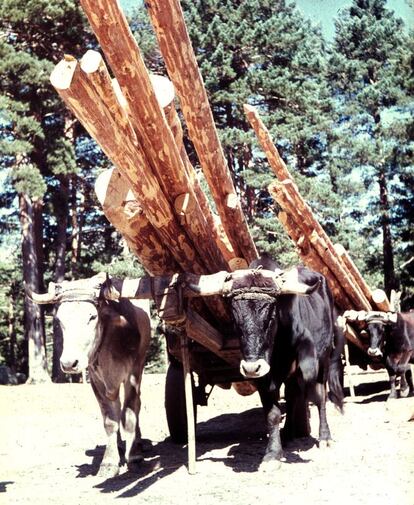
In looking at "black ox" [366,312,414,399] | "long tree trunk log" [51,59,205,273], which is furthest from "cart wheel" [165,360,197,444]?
"black ox" [366,312,414,399]

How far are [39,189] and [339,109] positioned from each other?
15.0 meters

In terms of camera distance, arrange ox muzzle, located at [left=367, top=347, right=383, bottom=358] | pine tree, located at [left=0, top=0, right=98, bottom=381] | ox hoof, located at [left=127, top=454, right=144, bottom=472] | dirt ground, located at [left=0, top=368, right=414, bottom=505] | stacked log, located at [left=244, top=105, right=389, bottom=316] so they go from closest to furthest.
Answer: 1. dirt ground, located at [left=0, top=368, right=414, bottom=505]
2. ox hoof, located at [left=127, top=454, right=144, bottom=472]
3. stacked log, located at [left=244, top=105, right=389, bottom=316]
4. ox muzzle, located at [left=367, top=347, right=383, bottom=358]
5. pine tree, located at [left=0, top=0, right=98, bottom=381]

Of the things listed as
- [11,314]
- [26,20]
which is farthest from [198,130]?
[11,314]

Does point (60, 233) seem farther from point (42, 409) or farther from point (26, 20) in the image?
point (42, 409)

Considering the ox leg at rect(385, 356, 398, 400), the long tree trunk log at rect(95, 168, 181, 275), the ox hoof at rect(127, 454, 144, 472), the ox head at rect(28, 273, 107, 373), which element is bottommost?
the ox leg at rect(385, 356, 398, 400)

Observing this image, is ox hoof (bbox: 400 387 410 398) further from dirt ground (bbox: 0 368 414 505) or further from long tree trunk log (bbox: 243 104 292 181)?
long tree trunk log (bbox: 243 104 292 181)

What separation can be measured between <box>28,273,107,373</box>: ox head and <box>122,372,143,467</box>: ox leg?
1103mm

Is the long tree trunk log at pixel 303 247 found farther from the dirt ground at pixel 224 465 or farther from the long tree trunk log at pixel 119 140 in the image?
the long tree trunk log at pixel 119 140

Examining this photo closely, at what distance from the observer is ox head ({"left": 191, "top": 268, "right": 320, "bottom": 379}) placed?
502cm

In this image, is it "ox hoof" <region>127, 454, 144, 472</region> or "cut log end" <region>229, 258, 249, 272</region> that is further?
"cut log end" <region>229, 258, 249, 272</region>

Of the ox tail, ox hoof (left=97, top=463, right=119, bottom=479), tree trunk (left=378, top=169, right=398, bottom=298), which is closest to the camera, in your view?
ox hoof (left=97, top=463, right=119, bottom=479)

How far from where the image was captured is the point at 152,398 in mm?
13719

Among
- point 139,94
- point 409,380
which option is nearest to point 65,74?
point 139,94

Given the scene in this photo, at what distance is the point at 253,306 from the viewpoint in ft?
16.7
